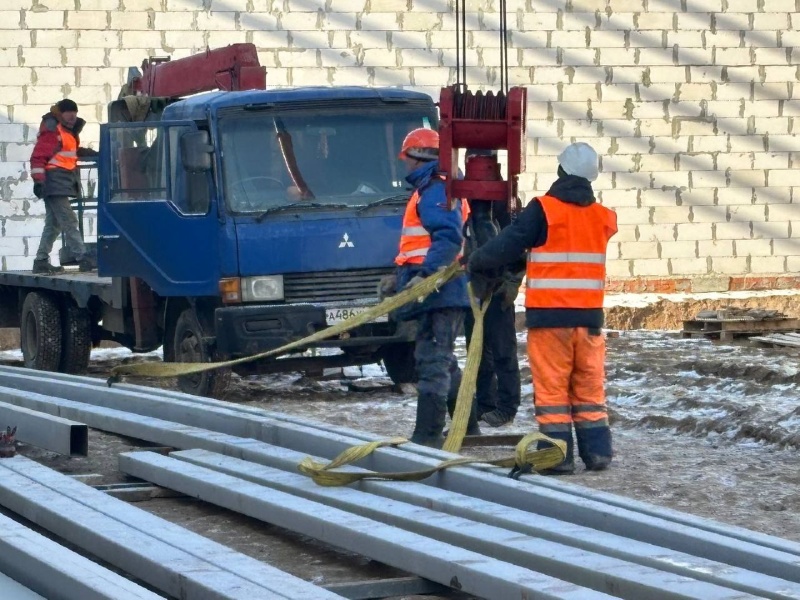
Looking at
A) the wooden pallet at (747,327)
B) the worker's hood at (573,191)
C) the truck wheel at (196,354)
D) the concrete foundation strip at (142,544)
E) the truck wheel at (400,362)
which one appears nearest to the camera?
the concrete foundation strip at (142,544)

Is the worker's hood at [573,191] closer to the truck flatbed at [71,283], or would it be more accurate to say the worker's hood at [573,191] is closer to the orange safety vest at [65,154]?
the truck flatbed at [71,283]

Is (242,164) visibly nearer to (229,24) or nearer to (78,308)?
(78,308)

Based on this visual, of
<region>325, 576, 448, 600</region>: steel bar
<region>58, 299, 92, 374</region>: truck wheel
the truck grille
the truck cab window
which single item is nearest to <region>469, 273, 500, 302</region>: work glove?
<region>325, 576, 448, 600</region>: steel bar

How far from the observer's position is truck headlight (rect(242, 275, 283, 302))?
425 inches

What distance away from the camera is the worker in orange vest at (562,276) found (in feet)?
24.7

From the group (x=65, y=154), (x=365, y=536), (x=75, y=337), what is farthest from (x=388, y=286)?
(x=65, y=154)

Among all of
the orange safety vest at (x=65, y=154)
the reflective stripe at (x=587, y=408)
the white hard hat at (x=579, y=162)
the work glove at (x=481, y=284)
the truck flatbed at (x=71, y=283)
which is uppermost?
the orange safety vest at (x=65, y=154)

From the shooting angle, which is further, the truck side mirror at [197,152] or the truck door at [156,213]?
the truck door at [156,213]

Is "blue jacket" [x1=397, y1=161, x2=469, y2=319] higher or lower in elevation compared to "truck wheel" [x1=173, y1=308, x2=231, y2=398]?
higher

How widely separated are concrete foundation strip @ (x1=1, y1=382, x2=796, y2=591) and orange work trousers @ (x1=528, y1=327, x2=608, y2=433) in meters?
1.33

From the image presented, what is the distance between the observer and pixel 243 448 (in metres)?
7.38

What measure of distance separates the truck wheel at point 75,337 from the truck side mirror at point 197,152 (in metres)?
2.94

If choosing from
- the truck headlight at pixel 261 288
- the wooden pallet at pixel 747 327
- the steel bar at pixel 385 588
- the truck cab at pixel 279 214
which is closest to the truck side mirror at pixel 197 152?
the truck cab at pixel 279 214

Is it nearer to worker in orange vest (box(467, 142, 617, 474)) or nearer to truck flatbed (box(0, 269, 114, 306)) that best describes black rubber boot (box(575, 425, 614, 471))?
worker in orange vest (box(467, 142, 617, 474))
